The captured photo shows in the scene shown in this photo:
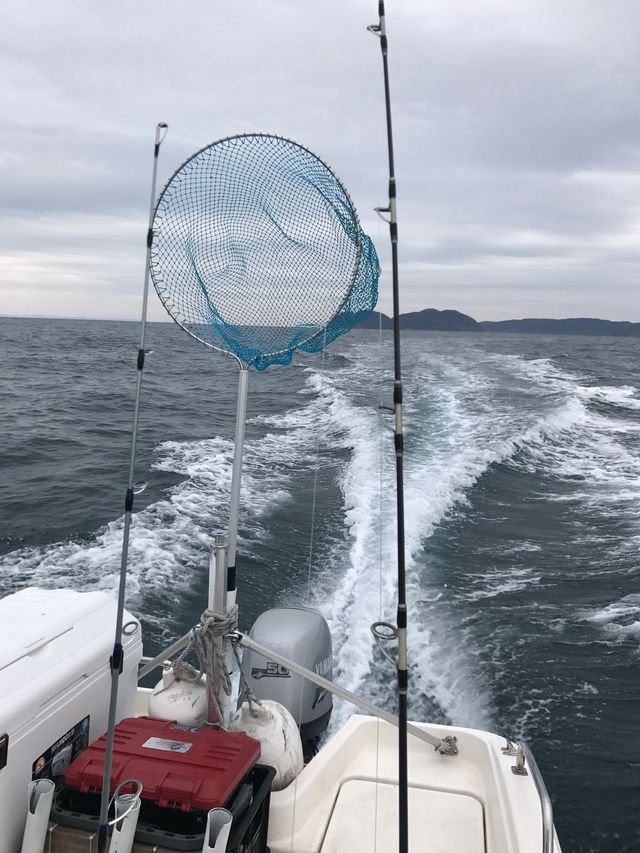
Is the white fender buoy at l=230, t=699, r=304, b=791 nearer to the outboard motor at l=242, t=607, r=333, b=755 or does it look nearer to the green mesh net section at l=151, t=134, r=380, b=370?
the outboard motor at l=242, t=607, r=333, b=755

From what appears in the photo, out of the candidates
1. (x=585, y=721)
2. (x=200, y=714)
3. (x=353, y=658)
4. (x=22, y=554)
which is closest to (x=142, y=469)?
(x=22, y=554)

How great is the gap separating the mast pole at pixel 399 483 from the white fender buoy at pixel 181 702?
3.13 feet

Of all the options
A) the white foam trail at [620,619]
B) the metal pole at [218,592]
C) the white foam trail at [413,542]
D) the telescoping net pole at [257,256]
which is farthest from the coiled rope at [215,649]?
the white foam trail at [620,619]

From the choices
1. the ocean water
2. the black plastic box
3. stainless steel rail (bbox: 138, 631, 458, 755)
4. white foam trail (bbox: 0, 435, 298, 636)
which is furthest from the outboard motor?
white foam trail (bbox: 0, 435, 298, 636)

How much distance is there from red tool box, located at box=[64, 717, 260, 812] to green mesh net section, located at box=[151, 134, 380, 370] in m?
1.52

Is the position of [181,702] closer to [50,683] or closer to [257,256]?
[50,683]

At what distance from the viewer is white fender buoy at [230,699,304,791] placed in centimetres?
289

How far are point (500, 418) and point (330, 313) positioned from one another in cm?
1331

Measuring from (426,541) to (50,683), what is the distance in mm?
6688

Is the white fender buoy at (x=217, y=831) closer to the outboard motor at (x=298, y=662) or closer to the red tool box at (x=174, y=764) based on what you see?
the red tool box at (x=174, y=764)

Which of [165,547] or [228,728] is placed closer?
[228,728]

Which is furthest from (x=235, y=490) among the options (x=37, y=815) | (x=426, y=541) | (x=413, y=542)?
(x=426, y=541)

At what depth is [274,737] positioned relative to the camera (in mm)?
2906

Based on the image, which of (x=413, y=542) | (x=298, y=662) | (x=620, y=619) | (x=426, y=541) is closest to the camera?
(x=298, y=662)
